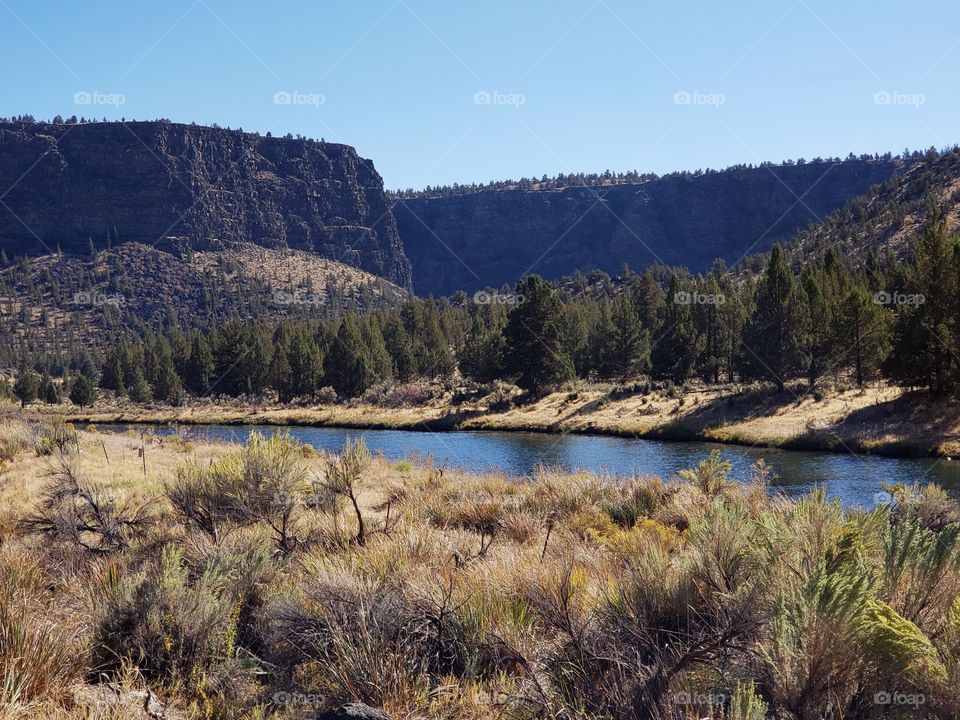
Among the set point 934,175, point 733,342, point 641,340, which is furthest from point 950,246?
point 934,175

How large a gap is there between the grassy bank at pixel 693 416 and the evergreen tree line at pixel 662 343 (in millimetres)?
2069

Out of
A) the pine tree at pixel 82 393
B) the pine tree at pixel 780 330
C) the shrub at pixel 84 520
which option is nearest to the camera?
the shrub at pixel 84 520

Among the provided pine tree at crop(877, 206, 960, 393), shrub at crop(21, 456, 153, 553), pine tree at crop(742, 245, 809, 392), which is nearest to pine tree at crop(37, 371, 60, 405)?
pine tree at crop(742, 245, 809, 392)

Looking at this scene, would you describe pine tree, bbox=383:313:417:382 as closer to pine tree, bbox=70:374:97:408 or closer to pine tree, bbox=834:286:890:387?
pine tree, bbox=70:374:97:408

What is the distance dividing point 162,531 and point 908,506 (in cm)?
1053

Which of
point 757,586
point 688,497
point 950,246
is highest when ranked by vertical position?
point 950,246

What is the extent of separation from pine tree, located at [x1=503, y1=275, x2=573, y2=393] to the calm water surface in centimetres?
849

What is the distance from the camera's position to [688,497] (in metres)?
11.1

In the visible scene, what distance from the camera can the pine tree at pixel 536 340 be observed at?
53.7 metres

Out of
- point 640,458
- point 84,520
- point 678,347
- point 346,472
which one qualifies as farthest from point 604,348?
point 84,520

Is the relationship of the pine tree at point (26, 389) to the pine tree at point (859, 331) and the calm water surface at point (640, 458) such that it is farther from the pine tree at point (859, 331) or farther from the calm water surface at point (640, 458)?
the pine tree at point (859, 331)

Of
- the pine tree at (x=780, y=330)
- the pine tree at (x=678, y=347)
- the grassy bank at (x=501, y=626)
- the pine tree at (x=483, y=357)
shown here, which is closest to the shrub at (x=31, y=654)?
the grassy bank at (x=501, y=626)

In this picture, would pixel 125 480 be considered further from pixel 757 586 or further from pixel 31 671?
pixel 757 586

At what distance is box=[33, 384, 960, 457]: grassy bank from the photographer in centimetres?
3312
